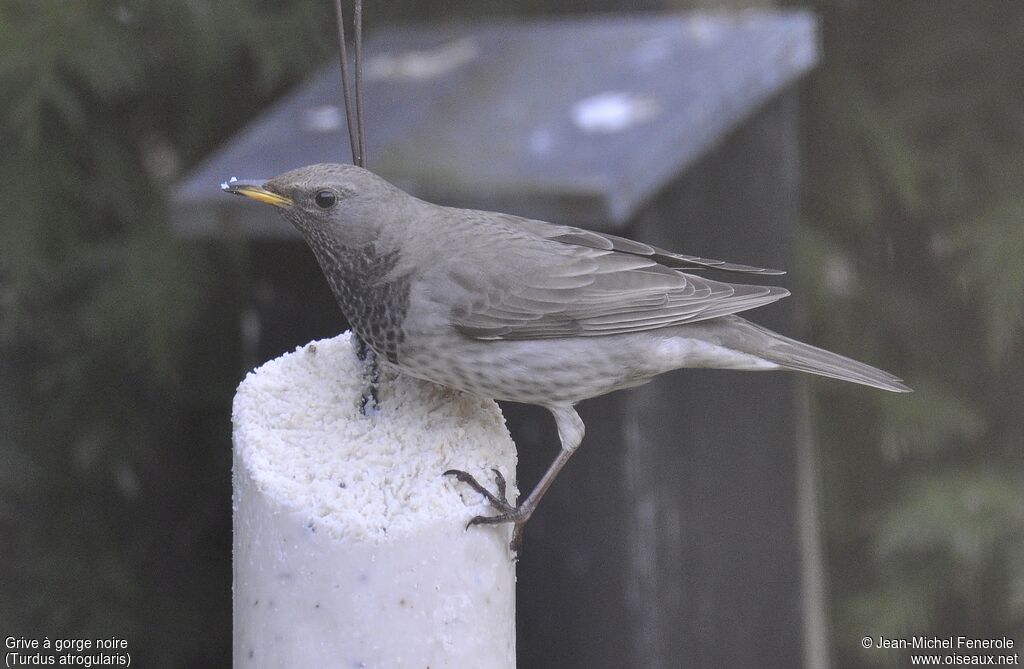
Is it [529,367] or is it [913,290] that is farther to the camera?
[913,290]

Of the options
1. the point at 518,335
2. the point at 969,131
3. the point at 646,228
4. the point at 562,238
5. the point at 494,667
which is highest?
the point at 969,131

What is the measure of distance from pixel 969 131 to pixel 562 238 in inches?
136

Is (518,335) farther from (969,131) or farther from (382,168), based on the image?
(969,131)

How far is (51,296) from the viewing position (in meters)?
4.23

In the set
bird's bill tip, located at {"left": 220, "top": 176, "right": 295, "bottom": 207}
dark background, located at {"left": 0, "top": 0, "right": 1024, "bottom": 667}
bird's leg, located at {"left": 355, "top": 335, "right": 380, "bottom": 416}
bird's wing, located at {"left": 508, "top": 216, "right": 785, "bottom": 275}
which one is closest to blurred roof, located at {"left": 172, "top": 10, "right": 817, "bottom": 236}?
dark background, located at {"left": 0, "top": 0, "right": 1024, "bottom": 667}

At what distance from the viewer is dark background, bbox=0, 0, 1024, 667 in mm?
4062

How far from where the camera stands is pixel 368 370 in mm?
2156

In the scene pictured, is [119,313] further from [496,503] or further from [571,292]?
[496,503]

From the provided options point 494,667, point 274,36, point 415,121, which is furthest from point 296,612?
point 274,36

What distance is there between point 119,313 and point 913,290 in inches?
137

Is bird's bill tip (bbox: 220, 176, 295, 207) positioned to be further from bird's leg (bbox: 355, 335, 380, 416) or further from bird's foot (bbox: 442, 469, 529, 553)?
bird's foot (bbox: 442, 469, 529, 553)

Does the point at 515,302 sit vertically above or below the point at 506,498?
above

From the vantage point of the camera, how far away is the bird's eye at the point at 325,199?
2.01 meters

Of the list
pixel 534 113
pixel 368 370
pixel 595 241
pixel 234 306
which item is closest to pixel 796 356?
pixel 595 241
